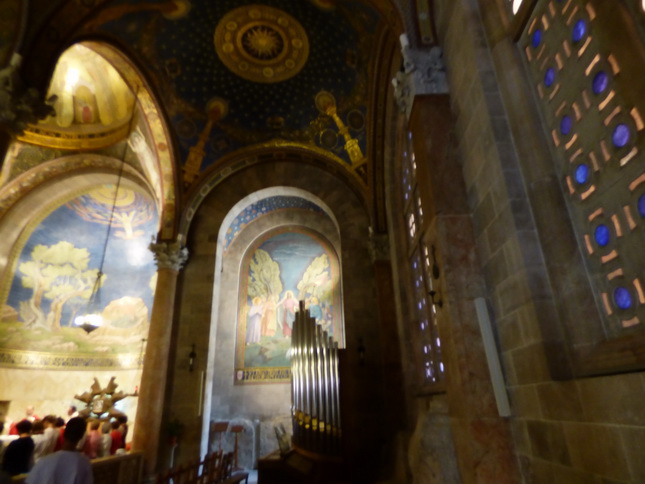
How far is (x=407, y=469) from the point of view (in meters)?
6.02

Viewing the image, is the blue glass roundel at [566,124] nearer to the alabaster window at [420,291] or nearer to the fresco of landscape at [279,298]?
the alabaster window at [420,291]

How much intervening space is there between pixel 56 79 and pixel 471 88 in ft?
39.5

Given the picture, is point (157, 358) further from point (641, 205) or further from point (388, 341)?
point (641, 205)

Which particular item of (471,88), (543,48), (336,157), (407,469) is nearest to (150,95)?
(336,157)

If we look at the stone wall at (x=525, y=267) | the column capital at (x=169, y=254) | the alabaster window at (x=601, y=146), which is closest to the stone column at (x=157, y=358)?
the column capital at (x=169, y=254)

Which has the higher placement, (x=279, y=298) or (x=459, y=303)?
(x=279, y=298)

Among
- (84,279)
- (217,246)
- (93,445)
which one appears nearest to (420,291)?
(217,246)

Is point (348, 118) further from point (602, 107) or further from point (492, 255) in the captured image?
point (602, 107)

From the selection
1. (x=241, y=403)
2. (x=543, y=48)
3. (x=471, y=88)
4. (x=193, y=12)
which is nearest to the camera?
(x=543, y=48)

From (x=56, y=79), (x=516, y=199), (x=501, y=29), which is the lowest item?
(x=516, y=199)

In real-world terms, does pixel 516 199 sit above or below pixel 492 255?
above

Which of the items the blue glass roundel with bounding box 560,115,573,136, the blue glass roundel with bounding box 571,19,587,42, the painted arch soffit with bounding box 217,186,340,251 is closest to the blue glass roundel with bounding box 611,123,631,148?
the blue glass roundel with bounding box 560,115,573,136

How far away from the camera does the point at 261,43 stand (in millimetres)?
9148

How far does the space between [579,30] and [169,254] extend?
30.2 feet
